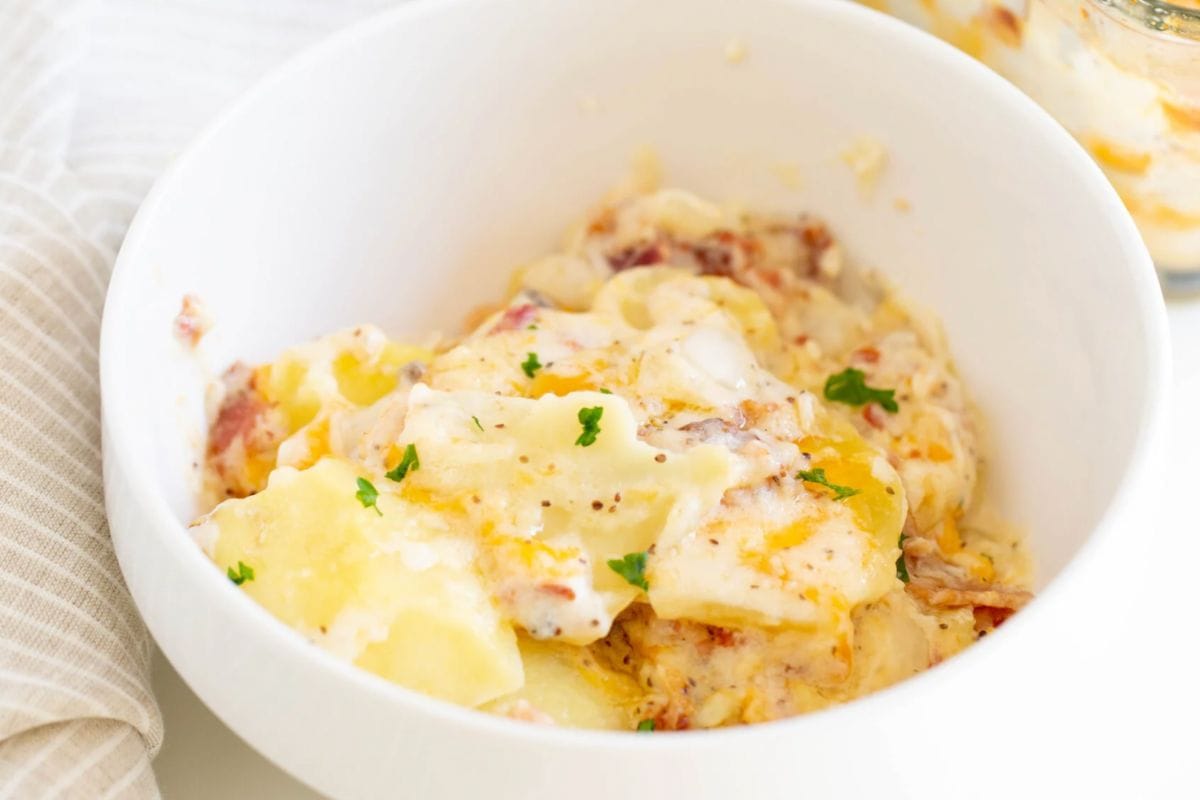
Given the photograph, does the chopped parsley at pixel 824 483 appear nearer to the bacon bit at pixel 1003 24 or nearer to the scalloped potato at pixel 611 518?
the scalloped potato at pixel 611 518

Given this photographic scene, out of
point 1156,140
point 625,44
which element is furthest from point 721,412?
point 1156,140

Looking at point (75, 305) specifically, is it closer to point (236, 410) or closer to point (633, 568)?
point (236, 410)

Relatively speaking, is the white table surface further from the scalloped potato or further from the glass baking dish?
the glass baking dish

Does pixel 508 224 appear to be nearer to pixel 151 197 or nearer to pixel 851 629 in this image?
pixel 151 197

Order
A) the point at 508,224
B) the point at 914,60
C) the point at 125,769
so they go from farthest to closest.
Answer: the point at 508,224 → the point at 914,60 → the point at 125,769

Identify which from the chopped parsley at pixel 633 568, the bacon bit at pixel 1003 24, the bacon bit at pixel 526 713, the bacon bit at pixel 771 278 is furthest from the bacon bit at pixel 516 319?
the bacon bit at pixel 1003 24

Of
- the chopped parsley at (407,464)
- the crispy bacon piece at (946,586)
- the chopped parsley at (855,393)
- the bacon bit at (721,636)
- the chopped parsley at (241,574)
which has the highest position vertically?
the chopped parsley at (407,464)
